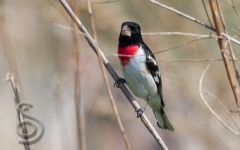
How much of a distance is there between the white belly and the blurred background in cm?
75

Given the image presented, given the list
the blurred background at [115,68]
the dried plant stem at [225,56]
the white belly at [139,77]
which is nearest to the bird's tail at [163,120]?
the white belly at [139,77]

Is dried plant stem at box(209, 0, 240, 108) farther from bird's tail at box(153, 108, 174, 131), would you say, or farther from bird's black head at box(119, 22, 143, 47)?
bird's tail at box(153, 108, 174, 131)

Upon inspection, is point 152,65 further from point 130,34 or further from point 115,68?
point 115,68

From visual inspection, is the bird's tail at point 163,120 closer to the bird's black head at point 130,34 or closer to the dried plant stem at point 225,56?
the bird's black head at point 130,34

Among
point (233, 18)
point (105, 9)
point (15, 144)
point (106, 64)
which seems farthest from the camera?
point (233, 18)

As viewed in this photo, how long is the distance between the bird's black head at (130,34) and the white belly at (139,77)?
0.12 m

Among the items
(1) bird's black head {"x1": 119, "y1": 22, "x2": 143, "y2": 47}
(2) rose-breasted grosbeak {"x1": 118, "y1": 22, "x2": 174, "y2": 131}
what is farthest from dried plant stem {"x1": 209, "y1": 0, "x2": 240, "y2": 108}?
(1) bird's black head {"x1": 119, "y1": 22, "x2": 143, "y2": 47}

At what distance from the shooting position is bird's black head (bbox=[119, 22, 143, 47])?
3078 millimetres

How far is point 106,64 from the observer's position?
2.67 meters

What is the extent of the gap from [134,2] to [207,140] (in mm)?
1810

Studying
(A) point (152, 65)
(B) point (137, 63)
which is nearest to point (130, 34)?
(B) point (137, 63)

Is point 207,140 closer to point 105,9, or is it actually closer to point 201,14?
point 201,14

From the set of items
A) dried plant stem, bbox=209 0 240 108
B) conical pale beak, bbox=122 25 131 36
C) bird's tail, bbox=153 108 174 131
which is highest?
conical pale beak, bbox=122 25 131 36

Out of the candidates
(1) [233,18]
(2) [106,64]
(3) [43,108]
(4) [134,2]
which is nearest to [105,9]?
(4) [134,2]
